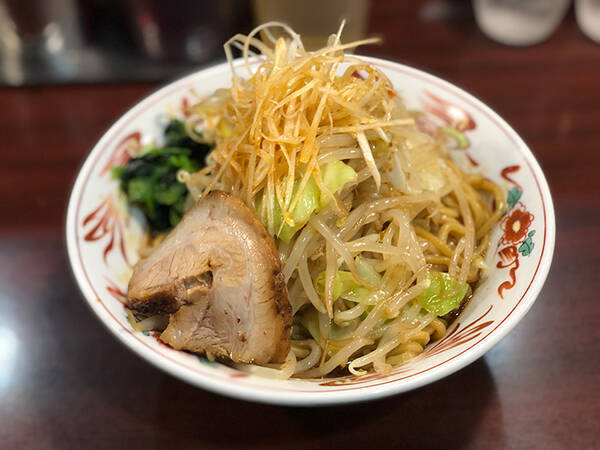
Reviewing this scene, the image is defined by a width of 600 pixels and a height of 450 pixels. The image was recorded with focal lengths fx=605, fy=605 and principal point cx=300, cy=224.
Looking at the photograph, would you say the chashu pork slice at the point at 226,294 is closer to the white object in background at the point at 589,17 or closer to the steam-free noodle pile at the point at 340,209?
the steam-free noodle pile at the point at 340,209

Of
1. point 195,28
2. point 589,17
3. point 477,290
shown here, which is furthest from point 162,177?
point 589,17

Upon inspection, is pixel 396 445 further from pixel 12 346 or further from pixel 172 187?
pixel 12 346

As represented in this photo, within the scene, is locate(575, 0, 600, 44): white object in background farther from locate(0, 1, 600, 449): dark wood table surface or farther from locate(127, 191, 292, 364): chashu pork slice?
locate(127, 191, 292, 364): chashu pork slice

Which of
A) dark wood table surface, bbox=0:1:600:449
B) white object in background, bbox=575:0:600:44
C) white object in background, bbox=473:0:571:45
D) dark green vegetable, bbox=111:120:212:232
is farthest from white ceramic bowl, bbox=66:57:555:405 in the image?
white object in background, bbox=575:0:600:44

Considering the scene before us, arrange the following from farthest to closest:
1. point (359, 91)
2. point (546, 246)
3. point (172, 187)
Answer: point (172, 187) → point (359, 91) → point (546, 246)

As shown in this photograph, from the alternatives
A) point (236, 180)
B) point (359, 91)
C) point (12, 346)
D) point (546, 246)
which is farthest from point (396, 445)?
point (12, 346)

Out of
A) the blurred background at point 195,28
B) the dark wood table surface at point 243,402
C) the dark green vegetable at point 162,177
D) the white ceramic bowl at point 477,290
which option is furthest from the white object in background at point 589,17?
the dark green vegetable at point 162,177
